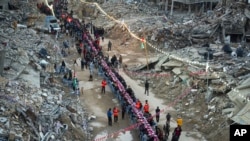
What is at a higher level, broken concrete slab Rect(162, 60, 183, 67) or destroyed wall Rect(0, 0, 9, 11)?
destroyed wall Rect(0, 0, 9, 11)

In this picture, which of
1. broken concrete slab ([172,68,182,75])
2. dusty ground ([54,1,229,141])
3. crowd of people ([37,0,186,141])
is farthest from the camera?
broken concrete slab ([172,68,182,75])

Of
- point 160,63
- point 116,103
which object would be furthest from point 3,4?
point 116,103

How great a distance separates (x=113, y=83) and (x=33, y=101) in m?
6.72

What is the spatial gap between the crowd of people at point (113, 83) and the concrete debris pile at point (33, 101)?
1.39 meters

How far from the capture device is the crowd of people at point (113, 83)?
65.5 ft

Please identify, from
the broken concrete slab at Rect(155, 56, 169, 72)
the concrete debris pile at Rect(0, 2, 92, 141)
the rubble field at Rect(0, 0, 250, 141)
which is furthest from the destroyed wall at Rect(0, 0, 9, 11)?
the broken concrete slab at Rect(155, 56, 169, 72)

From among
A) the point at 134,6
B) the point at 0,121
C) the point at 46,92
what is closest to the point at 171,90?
the point at 46,92

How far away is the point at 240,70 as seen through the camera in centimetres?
2558

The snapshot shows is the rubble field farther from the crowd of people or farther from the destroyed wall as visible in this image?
the crowd of people

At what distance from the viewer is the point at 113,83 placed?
26031 mm

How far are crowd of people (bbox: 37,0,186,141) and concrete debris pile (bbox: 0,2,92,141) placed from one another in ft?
4.56

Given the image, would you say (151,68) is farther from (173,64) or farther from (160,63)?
(173,64)

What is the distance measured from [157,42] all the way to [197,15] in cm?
934

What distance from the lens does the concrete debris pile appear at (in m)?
17.2
